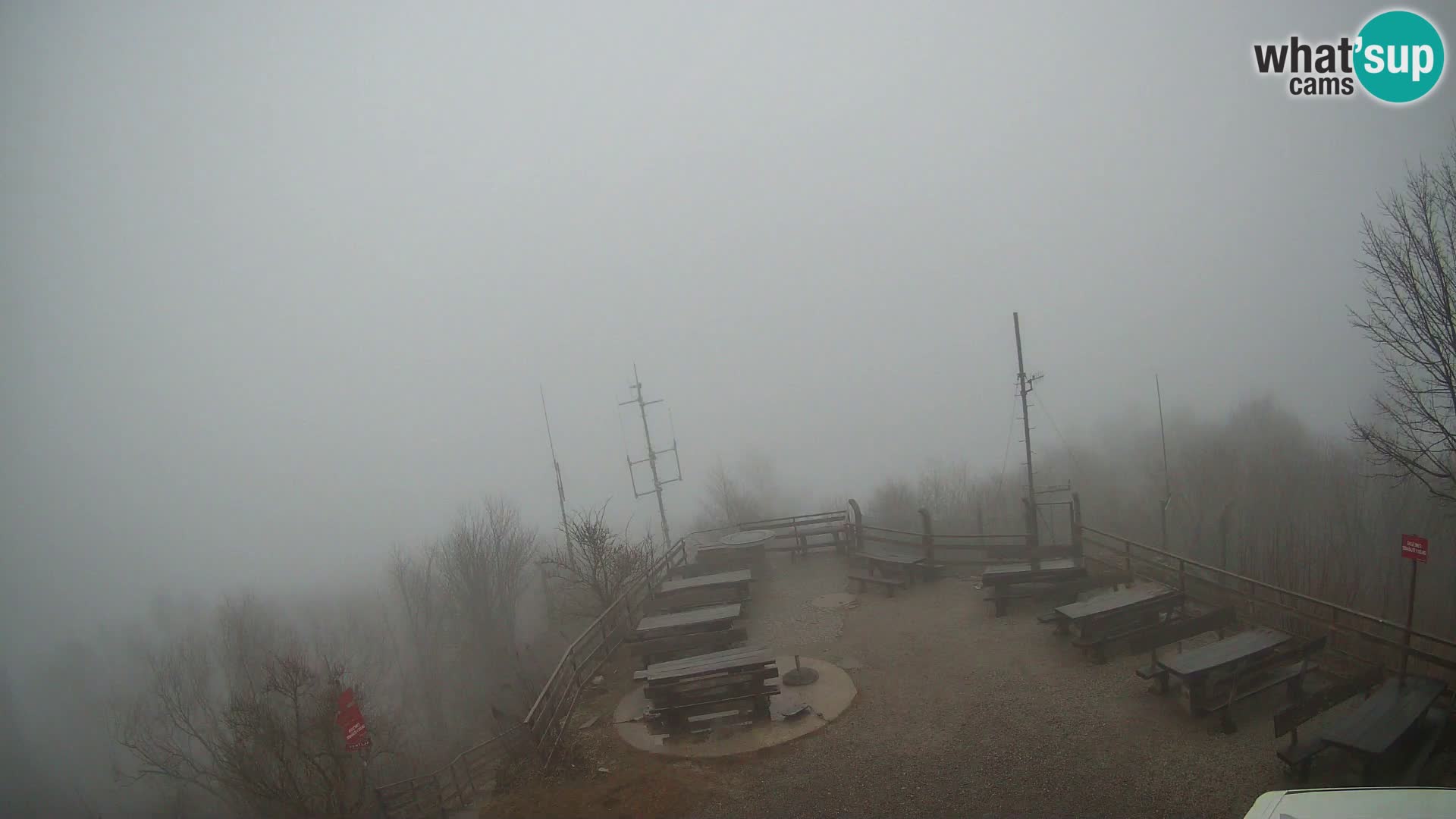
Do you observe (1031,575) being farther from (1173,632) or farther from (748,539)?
(748,539)

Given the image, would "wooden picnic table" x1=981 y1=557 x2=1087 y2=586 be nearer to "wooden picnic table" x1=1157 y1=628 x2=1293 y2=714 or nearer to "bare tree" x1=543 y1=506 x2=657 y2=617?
"wooden picnic table" x1=1157 y1=628 x2=1293 y2=714

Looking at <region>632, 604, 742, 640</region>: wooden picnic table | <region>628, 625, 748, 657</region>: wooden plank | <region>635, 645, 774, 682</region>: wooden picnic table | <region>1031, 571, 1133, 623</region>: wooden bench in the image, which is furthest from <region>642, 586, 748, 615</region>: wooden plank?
<region>1031, 571, 1133, 623</region>: wooden bench

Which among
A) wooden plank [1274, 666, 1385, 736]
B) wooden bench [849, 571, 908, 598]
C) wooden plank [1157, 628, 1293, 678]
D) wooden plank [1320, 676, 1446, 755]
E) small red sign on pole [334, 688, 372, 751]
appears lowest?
wooden bench [849, 571, 908, 598]

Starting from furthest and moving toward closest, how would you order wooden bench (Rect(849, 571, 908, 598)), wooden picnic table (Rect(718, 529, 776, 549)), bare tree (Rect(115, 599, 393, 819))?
wooden picnic table (Rect(718, 529, 776, 549))
wooden bench (Rect(849, 571, 908, 598))
bare tree (Rect(115, 599, 393, 819))

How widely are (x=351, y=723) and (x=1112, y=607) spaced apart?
12686 mm

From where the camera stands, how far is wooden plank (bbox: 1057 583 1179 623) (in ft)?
40.0

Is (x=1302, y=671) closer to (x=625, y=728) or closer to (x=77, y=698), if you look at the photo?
(x=625, y=728)

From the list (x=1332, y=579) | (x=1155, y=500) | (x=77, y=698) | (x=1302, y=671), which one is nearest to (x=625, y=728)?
(x=1302, y=671)

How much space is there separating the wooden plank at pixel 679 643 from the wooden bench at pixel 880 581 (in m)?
5.21

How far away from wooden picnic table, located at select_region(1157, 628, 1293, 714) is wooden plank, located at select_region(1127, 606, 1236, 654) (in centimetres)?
141

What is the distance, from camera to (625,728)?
11398mm

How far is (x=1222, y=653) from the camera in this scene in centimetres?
1002

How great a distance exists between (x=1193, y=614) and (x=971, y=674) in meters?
4.46

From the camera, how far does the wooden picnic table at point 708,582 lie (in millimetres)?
16781
